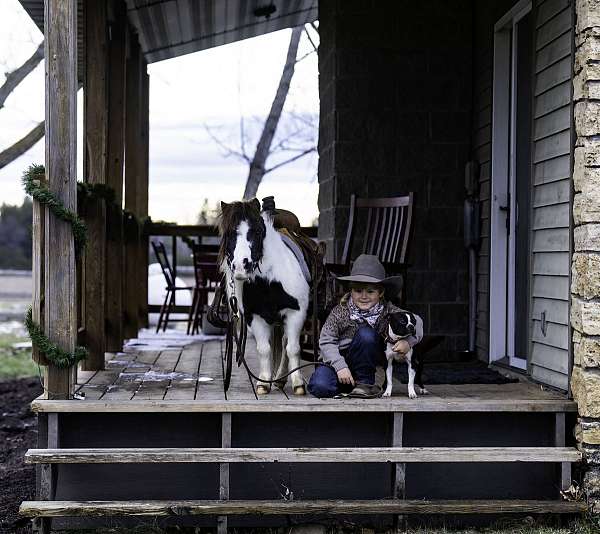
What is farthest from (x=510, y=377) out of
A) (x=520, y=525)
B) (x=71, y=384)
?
(x=71, y=384)

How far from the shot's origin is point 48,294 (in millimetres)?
4332

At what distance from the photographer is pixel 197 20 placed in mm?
8438

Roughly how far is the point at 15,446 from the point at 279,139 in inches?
426

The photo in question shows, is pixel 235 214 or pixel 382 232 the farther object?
pixel 382 232

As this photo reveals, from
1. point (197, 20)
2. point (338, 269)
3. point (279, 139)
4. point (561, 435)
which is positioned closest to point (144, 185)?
point (197, 20)

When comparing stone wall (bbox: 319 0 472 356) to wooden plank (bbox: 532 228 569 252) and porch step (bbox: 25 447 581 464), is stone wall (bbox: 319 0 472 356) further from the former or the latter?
porch step (bbox: 25 447 581 464)

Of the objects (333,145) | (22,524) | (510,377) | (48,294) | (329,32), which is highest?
(329,32)

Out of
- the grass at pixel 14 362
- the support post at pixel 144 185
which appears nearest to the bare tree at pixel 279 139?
the grass at pixel 14 362

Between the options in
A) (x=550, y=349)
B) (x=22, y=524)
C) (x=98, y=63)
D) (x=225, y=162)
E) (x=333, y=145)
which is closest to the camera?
(x=22, y=524)

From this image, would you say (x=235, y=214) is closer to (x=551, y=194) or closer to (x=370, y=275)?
(x=370, y=275)

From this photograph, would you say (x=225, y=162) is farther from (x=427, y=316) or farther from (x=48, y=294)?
(x=48, y=294)

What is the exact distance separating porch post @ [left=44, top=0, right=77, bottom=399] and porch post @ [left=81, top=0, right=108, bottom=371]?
1227 mm

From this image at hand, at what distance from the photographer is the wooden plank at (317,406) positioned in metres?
4.33

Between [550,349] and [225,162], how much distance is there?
1268 centimetres
